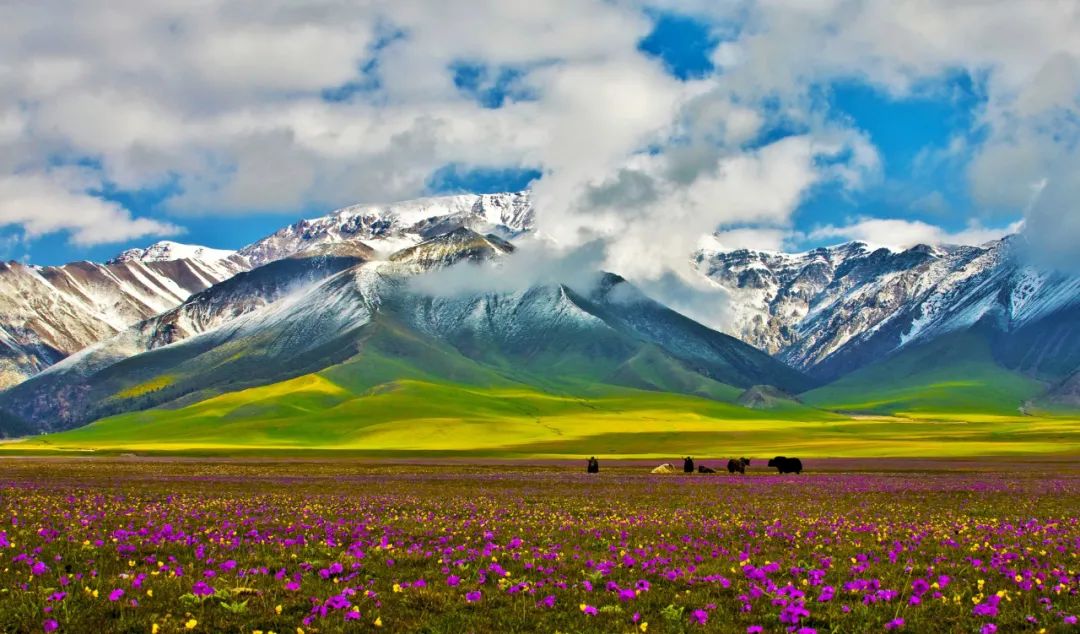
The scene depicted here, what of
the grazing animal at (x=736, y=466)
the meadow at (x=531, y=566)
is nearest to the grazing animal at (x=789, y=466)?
the grazing animal at (x=736, y=466)

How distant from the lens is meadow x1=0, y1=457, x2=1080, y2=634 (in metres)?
16.7

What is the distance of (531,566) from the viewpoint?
74.0 ft

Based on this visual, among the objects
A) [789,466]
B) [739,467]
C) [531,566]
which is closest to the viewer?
[531,566]

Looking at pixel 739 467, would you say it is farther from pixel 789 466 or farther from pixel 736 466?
pixel 789 466

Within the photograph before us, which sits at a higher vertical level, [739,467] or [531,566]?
[531,566]

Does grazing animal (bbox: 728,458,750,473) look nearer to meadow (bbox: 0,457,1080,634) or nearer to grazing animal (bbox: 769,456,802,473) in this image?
grazing animal (bbox: 769,456,802,473)

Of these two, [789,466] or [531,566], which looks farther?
[789,466]

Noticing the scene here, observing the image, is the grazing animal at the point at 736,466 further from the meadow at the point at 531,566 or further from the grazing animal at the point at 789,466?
the meadow at the point at 531,566

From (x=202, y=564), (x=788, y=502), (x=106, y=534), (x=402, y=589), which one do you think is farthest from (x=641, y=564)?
(x=788, y=502)

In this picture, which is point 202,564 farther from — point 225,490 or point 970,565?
point 225,490

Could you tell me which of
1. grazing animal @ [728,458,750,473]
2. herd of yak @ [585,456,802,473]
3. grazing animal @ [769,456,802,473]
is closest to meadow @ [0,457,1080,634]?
grazing animal @ [769,456,802,473]

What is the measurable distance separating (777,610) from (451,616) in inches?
242

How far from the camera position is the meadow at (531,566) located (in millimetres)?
16719

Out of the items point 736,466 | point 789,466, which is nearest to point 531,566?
point 736,466
